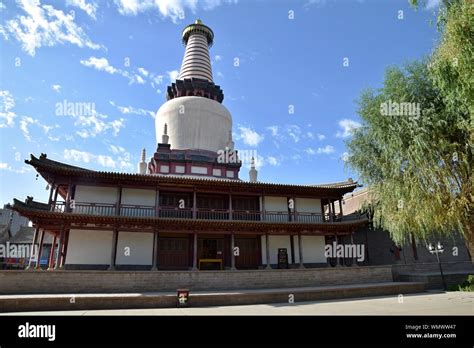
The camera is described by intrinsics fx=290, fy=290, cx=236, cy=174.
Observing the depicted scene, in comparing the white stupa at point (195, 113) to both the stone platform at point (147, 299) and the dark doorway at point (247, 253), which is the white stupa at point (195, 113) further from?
the stone platform at point (147, 299)

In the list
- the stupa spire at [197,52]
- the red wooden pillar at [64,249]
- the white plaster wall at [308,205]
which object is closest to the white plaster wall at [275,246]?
the white plaster wall at [308,205]

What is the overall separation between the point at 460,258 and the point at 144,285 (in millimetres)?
21743

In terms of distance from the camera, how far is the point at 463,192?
1198 cm

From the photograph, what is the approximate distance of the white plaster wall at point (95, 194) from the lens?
17.2 metres

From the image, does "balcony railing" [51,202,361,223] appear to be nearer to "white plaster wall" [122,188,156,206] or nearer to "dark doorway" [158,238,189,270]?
"white plaster wall" [122,188,156,206]

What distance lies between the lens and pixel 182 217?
60.3ft

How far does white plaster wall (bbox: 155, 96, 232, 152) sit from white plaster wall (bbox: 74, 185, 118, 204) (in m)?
8.02

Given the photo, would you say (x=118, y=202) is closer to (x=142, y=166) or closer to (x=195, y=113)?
(x=142, y=166)

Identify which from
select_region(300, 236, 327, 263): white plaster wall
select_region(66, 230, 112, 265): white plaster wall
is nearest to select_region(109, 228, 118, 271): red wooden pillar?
select_region(66, 230, 112, 265): white plaster wall

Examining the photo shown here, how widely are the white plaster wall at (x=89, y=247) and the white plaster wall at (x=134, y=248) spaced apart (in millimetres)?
619

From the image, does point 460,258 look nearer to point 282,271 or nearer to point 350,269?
point 350,269

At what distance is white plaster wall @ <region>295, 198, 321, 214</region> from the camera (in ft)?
69.3
